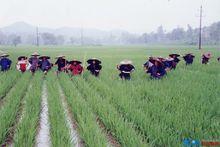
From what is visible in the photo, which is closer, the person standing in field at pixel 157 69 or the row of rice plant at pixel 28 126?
the row of rice plant at pixel 28 126

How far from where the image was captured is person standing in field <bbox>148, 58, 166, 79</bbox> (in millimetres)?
9938

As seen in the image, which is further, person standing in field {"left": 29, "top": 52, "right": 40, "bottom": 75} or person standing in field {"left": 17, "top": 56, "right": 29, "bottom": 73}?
person standing in field {"left": 29, "top": 52, "right": 40, "bottom": 75}

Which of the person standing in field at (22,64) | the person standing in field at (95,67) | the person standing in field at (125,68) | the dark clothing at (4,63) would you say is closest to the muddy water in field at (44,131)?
the person standing in field at (125,68)

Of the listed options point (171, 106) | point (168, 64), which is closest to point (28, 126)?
point (171, 106)

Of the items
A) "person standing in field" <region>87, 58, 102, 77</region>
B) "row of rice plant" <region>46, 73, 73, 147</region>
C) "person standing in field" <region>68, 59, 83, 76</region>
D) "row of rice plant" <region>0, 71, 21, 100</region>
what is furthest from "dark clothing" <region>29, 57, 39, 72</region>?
"row of rice plant" <region>46, 73, 73, 147</region>

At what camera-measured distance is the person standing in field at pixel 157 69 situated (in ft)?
32.6

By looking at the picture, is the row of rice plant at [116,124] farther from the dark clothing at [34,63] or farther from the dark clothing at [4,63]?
the dark clothing at [4,63]

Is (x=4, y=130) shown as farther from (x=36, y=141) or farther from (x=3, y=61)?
(x=3, y=61)

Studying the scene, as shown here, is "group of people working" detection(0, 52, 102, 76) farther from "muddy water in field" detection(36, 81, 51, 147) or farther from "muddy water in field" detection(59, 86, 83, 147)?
"muddy water in field" detection(59, 86, 83, 147)

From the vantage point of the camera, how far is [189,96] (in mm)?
6887

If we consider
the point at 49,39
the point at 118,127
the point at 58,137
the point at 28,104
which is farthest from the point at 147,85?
the point at 49,39

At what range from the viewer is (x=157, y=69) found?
1009cm

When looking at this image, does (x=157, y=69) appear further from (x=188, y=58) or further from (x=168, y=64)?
(x=188, y=58)

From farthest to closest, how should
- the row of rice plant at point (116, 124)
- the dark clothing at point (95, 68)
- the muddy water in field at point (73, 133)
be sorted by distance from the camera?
the dark clothing at point (95, 68), the muddy water in field at point (73, 133), the row of rice plant at point (116, 124)
